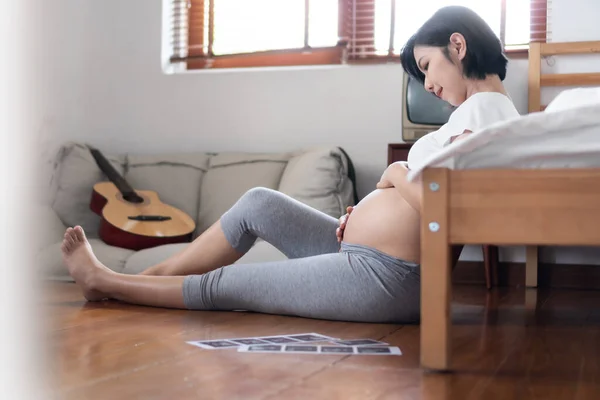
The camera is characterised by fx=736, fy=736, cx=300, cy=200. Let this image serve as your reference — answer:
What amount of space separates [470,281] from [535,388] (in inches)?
87.0

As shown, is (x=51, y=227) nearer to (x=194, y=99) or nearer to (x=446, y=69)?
(x=194, y=99)

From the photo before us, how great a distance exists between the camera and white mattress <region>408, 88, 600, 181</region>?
129cm

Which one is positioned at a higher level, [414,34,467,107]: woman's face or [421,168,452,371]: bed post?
[414,34,467,107]: woman's face

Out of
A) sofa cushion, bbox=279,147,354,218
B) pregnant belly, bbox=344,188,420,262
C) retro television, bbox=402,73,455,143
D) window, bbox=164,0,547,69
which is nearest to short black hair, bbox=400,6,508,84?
pregnant belly, bbox=344,188,420,262

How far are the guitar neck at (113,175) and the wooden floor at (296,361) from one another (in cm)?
123

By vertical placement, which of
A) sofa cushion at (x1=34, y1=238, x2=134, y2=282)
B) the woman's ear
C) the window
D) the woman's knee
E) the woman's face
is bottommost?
sofa cushion at (x1=34, y1=238, x2=134, y2=282)

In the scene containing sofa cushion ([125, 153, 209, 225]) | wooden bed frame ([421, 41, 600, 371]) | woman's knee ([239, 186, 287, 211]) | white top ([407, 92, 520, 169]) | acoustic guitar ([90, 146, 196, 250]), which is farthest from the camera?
sofa cushion ([125, 153, 209, 225])

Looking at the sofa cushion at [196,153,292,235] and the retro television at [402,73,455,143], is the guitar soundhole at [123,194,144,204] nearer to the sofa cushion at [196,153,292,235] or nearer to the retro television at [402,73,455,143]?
the sofa cushion at [196,153,292,235]

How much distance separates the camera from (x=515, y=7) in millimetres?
3545

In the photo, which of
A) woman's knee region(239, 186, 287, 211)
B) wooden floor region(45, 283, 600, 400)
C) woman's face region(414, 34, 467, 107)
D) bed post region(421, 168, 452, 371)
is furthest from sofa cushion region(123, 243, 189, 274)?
bed post region(421, 168, 452, 371)

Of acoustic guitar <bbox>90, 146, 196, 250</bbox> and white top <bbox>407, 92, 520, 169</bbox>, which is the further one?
acoustic guitar <bbox>90, 146, 196, 250</bbox>

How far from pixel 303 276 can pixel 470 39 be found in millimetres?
689

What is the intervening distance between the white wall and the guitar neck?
215 millimetres

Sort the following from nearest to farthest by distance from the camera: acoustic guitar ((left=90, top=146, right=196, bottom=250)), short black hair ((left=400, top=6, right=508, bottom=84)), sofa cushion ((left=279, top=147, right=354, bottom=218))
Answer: short black hair ((left=400, top=6, right=508, bottom=84)) → acoustic guitar ((left=90, top=146, right=196, bottom=250)) → sofa cushion ((left=279, top=147, right=354, bottom=218))
